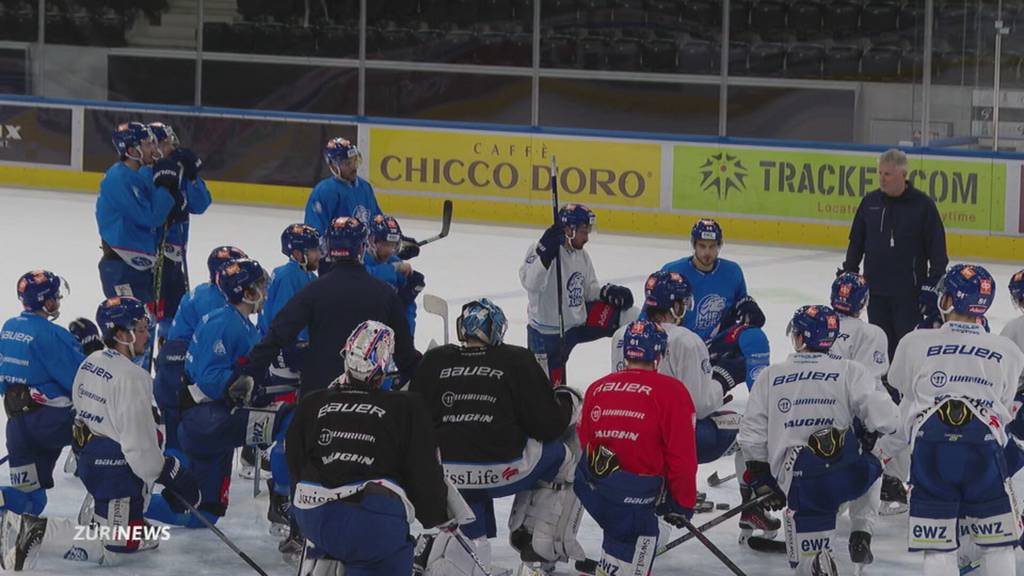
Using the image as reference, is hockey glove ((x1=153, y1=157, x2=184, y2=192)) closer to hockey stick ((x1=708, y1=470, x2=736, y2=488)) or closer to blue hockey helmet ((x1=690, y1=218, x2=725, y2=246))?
blue hockey helmet ((x1=690, y1=218, x2=725, y2=246))

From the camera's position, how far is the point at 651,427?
5637 millimetres

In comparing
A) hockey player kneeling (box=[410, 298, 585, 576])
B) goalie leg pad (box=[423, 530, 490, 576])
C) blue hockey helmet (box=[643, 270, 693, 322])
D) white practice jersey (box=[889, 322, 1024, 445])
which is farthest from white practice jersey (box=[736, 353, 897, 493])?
goalie leg pad (box=[423, 530, 490, 576])

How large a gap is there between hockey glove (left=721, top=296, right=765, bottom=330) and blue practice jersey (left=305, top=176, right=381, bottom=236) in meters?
2.17

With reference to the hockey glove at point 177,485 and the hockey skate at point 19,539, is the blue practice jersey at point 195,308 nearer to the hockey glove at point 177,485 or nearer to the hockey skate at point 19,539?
the hockey glove at point 177,485

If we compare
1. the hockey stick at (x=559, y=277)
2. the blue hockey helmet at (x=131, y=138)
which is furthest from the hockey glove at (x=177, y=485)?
the blue hockey helmet at (x=131, y=138)

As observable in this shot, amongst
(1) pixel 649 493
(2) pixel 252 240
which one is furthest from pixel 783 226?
(1) pixel 649 493

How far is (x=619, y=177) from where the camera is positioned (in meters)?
15.5

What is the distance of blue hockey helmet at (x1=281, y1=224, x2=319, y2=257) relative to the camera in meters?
7.42

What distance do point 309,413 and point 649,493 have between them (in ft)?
4.28

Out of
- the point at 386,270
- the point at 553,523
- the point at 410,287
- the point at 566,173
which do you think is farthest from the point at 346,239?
the point at 566,173

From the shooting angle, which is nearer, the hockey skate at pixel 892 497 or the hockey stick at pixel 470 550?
the hockey stick at pixel 470 550

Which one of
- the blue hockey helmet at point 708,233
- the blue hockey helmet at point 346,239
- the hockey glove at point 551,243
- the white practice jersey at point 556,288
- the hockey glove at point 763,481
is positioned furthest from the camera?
the white practice jersey at point 556,288

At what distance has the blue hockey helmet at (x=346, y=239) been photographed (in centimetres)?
648

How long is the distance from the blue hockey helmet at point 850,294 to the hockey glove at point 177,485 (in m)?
2.52
